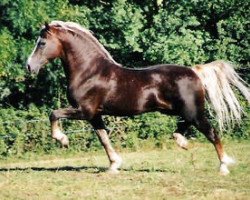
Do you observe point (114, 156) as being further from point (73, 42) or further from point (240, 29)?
point (240, 29)

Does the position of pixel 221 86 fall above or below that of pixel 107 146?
above

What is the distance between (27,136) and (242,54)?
9689mm

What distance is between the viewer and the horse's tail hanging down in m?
9.05

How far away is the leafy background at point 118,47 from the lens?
1549cm

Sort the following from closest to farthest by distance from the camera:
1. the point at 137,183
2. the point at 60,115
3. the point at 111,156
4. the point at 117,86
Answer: the point at 137,183 → the point at 60,115 → the point at 117,86 → the point at 111,156

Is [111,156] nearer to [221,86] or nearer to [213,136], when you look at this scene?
[213,136]

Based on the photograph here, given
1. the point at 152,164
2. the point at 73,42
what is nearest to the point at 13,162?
the point at 152,164

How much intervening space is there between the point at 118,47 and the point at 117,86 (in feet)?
36.0

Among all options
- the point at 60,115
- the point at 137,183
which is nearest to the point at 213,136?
the point at 137,183

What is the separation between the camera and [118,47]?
19.6 metres

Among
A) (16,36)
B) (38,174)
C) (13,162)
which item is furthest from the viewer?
(16,36)

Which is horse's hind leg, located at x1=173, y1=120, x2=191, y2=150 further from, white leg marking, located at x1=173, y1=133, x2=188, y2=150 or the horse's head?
the horse's head

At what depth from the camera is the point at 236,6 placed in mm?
20344

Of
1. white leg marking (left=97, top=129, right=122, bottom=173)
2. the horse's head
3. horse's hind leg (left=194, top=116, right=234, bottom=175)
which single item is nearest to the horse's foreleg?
white leg marking (left=97, top=129, right=122, bottom=173)
